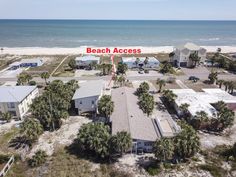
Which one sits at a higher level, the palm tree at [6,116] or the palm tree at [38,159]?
the palm tree at [6,116]

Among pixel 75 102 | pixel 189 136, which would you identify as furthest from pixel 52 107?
pixel 189 136

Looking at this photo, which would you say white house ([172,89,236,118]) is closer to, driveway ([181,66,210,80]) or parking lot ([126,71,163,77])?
driveway ([181,66,210,80])

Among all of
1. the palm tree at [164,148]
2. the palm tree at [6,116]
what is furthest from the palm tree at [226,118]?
the palm tree at [6,116]

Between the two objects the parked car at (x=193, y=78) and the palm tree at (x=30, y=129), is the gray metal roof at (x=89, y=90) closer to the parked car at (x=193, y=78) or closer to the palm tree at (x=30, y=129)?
the palm tree at (x=30, y=129)

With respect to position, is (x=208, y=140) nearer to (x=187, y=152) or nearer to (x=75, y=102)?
(x=187, y=152)

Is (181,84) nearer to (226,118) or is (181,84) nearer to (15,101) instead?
(226,118)
